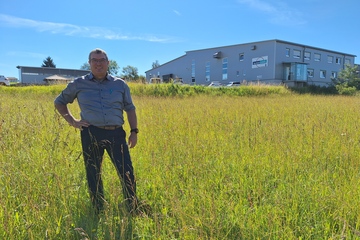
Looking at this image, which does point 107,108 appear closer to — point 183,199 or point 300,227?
point 183,199

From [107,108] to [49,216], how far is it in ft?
3.79

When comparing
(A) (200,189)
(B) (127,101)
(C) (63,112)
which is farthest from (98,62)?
(A) (200,189)

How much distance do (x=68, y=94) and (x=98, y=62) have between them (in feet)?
1.70

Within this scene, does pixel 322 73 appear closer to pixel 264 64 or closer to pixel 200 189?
pixel 264 64

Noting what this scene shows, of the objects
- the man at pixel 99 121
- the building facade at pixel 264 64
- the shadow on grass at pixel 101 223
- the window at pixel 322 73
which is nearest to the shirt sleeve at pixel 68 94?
the man at pixel 99 121

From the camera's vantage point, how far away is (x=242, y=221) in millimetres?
2203

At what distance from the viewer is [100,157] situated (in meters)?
2.53

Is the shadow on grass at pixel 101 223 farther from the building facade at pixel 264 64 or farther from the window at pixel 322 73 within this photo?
the window at pixel 322 73

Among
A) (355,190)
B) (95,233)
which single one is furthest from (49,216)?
(355,190)

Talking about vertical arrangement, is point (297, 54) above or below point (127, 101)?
above

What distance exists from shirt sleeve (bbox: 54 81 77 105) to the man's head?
294 millimetres

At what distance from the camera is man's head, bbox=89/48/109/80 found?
2398mm

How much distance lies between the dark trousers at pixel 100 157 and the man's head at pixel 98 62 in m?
0.59

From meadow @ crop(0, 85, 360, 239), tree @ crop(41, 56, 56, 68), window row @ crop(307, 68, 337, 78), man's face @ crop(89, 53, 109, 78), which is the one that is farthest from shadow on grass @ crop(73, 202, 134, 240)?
tree @ crop(41, 56, 56, 68)
